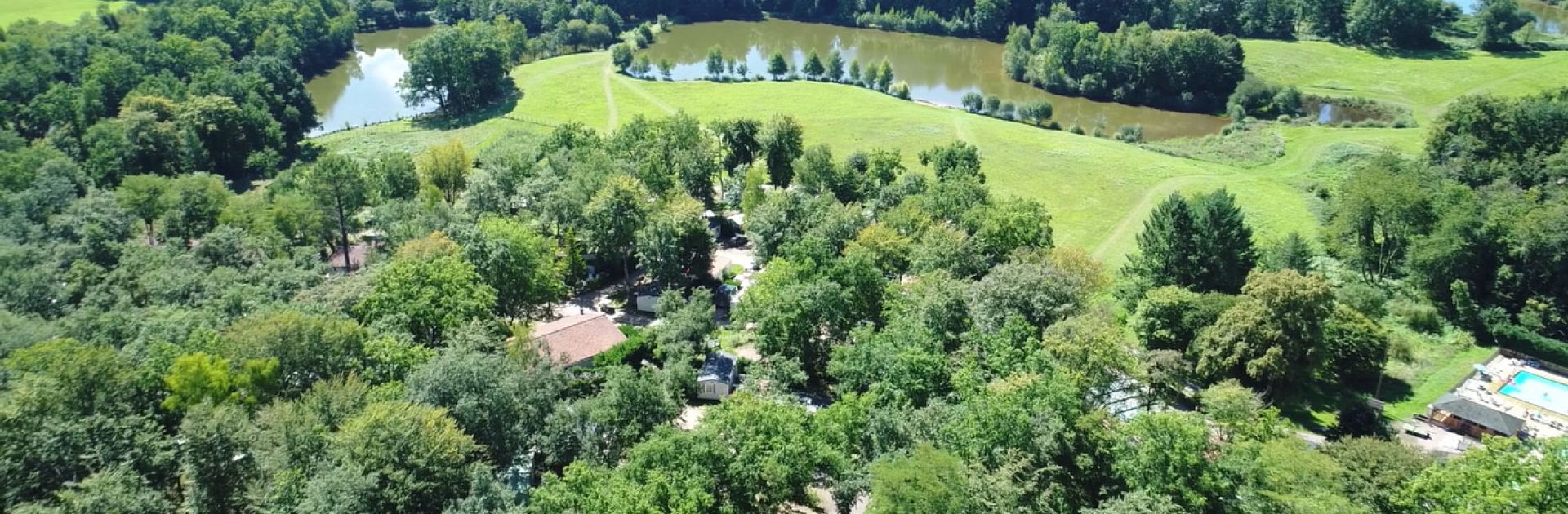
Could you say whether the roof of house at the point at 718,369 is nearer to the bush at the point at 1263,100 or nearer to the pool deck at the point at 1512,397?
the pool deck at the point at 1512,397

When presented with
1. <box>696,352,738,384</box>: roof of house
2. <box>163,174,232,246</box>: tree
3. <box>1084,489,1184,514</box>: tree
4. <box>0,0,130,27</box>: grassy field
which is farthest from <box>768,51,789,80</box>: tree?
<box>0,0,130,27</box>: grassy field

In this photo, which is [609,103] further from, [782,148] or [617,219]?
[617,219]

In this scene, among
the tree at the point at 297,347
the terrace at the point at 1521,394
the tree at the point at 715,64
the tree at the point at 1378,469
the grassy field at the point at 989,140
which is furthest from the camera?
the tree at the point at 715,64

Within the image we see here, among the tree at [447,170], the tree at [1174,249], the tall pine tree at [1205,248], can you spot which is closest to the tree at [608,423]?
the tall pine tree at [1205,248]

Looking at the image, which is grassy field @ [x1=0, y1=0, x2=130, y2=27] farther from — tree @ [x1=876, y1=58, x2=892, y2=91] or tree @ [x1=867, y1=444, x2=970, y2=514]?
tree @ [x1=867, y1=444, x2=970, y2=514]


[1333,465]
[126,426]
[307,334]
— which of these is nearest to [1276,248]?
[1333,465]

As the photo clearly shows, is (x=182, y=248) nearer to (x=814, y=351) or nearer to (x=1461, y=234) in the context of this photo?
(x=814, y=351)
